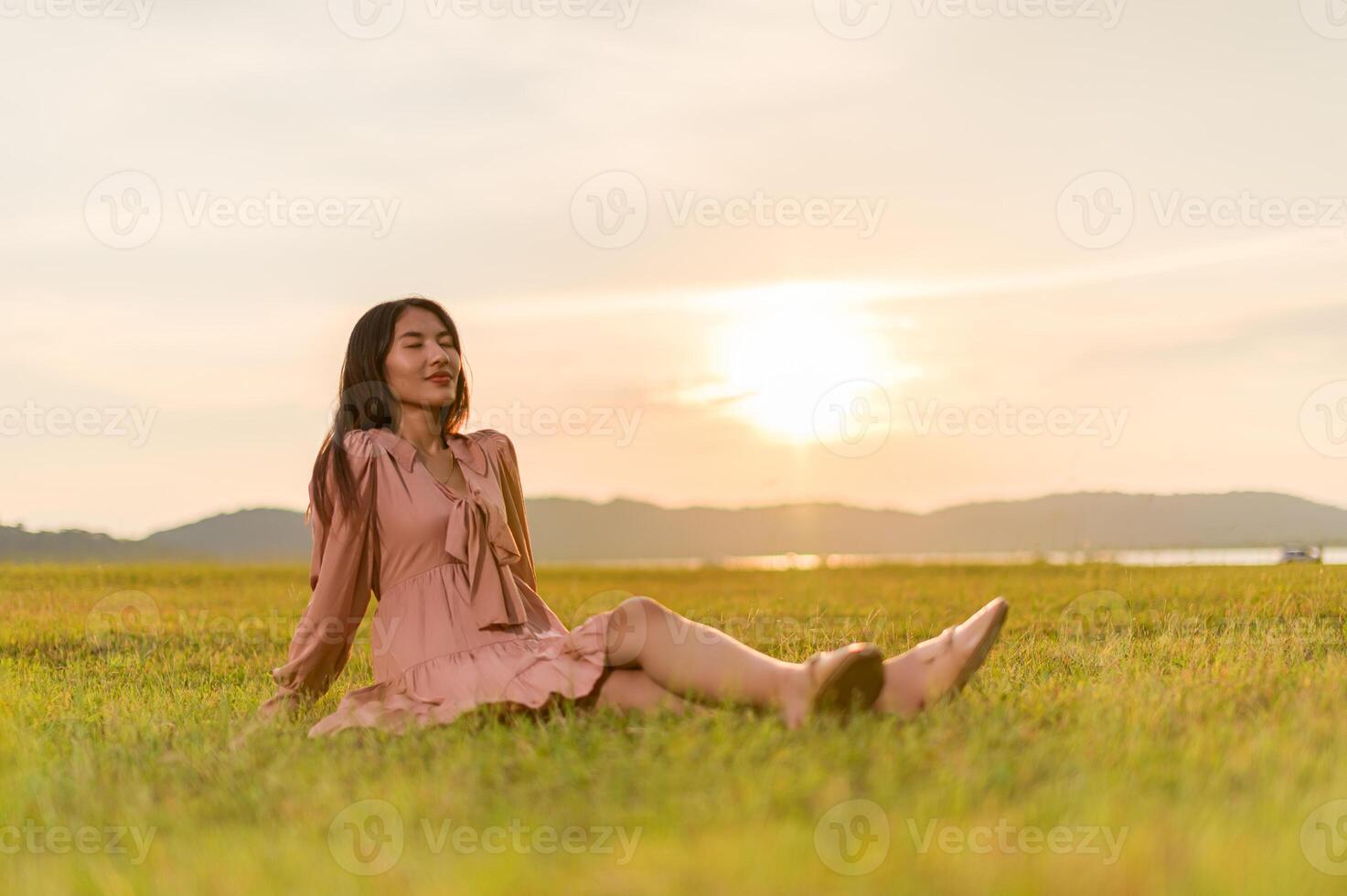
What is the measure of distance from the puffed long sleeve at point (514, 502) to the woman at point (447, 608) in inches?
0.5

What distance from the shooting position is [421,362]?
675cm

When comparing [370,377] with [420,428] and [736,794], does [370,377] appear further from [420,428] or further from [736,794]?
[736,794]

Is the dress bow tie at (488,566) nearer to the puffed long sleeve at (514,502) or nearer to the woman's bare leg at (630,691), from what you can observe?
the puffed long sleeve at (514,502)

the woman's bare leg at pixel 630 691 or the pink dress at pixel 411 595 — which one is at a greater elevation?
the pink dress at pixel 411 595

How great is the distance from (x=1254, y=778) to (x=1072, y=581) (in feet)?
33.7

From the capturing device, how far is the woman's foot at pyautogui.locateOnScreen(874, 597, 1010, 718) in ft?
17.9

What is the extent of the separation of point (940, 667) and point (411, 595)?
9.44ft

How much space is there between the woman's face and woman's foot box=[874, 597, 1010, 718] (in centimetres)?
298

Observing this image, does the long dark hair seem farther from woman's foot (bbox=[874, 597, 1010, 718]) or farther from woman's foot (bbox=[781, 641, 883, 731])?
woman's foot (bbox=[874, 597, 1010, 718])

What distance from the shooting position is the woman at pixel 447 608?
18.2ft

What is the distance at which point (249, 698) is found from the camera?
8.16m

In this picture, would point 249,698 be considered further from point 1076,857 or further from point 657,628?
point 1076,857

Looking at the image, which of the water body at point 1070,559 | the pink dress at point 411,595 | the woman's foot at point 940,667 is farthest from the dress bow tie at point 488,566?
the water body at point 1070,559

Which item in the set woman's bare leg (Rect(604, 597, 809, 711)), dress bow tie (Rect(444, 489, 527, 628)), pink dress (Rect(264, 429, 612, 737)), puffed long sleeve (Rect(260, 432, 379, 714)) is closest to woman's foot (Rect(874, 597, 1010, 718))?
woman's bare leg (Rect(604, 597, 809, 711))
